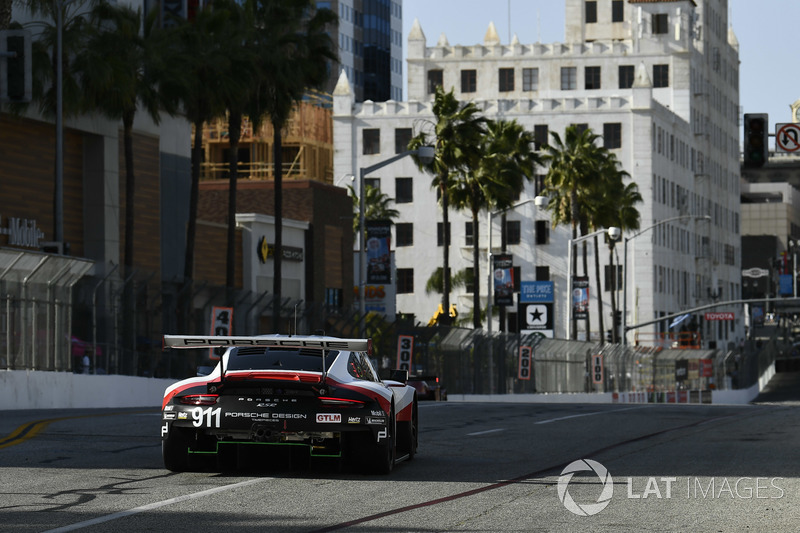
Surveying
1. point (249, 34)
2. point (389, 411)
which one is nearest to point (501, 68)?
point (249, 34)

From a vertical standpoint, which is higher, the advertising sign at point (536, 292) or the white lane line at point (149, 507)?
the advertising sign at point (536, 292)

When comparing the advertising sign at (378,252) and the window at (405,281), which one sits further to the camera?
the window at (405,281)

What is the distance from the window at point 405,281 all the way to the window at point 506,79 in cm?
1793

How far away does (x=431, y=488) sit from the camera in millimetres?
12438

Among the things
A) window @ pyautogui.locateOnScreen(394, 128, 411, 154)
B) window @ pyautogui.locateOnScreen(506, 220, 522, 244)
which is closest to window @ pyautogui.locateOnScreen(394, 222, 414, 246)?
window @ pyautogui.locateOnScreen(394, 128, 411, 154)

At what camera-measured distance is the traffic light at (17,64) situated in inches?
898

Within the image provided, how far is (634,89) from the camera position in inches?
4028

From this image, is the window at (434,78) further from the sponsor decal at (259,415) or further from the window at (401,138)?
the sponsor decal at (259,415)

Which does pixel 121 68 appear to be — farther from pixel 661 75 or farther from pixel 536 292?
pixel 661 75

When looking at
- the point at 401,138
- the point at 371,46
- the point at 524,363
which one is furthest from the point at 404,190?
the point at 524,363

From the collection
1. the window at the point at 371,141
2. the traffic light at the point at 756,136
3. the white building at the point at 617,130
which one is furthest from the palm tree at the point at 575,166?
the traffic light at the point at 756,136

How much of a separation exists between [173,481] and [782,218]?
167627mm

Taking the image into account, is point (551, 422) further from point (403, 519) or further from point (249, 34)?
point (249, 34)

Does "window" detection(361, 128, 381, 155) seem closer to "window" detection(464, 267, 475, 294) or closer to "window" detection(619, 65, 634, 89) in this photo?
"window" detection(464, 267, 475, 294)
